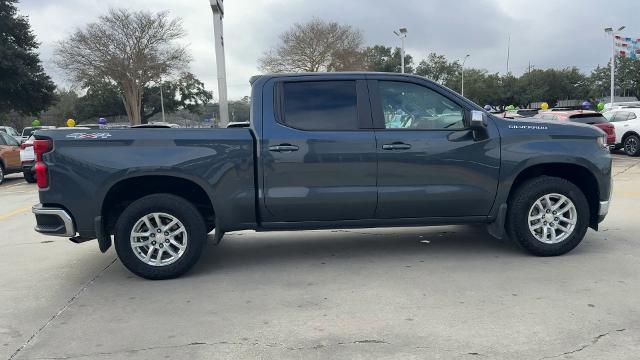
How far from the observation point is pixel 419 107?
17.1ft

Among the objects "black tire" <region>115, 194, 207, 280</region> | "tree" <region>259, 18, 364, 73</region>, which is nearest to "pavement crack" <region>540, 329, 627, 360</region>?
"black tire" <region>115, 194, 207, 280</region>

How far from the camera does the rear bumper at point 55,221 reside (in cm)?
477

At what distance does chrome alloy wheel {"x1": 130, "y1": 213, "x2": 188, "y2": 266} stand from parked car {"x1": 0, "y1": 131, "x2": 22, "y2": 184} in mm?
13206

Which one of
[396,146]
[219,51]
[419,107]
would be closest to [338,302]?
[396,146]

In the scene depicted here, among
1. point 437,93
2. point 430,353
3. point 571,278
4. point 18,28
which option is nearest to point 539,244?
point 571,278

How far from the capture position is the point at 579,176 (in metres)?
5.58

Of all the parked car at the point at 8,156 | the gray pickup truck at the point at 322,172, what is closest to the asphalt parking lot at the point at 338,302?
the gray pickup truck at the point at 322,172

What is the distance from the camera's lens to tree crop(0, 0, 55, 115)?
37938mm

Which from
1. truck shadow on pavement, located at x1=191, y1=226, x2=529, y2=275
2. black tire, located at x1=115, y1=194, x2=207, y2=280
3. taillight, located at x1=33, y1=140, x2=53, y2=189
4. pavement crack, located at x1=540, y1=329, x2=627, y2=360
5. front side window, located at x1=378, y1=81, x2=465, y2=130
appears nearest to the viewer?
pavement crack, located at x1=540, y1=329, x2=627, y2=360

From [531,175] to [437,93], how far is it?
4.39 ft

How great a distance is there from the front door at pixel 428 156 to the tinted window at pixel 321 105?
242mm

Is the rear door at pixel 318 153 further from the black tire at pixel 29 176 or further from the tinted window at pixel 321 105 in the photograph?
the black tire at pixel 29 176

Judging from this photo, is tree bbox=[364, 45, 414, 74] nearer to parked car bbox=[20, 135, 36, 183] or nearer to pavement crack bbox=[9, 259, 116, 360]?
parked car bbox=[20, 135, 36, 183]

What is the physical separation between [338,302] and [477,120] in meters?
2.17
